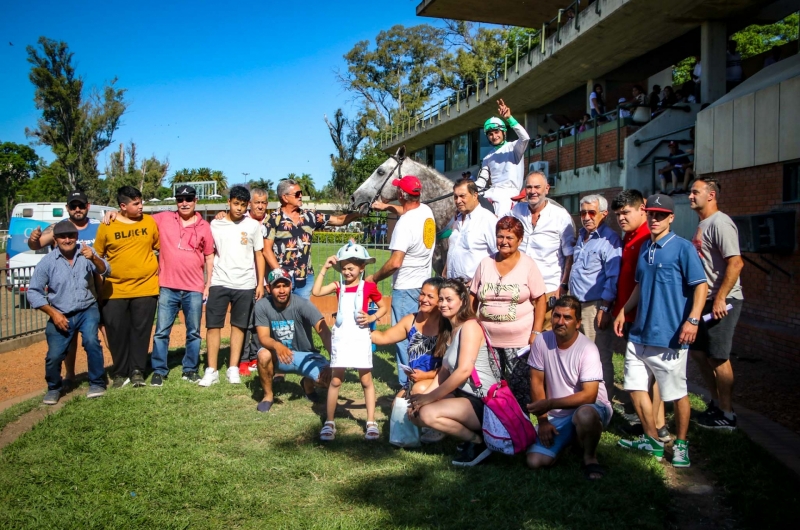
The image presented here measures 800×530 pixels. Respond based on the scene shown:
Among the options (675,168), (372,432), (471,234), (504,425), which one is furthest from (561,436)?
(675,168)

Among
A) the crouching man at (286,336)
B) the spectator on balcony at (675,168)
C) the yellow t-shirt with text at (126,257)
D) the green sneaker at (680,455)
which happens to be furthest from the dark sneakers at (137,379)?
the spectator on balcony at (675,168)

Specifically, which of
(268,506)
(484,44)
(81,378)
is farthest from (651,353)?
(484,44)

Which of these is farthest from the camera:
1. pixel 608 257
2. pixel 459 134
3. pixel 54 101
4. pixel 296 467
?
pixel 54 101

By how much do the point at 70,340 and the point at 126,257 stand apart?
3.37ft

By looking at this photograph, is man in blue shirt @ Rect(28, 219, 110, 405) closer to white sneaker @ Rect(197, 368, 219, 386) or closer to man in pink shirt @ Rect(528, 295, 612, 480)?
white sneaker @ Rect(197, 368, 219, 386)

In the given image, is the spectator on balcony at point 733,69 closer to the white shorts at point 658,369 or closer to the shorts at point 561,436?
the white shorts at point 658,369

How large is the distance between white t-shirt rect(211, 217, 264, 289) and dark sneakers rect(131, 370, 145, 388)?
1.26 metres

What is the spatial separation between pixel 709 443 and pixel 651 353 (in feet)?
3.18

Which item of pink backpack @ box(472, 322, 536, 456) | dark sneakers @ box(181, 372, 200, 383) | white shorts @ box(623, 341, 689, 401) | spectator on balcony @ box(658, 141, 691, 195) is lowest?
dark sneakers @ box(181, 372, 200, 383)

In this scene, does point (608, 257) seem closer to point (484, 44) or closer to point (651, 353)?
point (651, 353)

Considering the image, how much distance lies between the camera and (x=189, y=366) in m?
7.07

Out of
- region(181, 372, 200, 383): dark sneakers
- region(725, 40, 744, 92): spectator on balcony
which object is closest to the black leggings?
region(181, 372, 200, 383): dark sneakers

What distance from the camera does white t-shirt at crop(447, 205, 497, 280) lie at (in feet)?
18.9

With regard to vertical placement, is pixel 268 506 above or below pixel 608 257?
below
